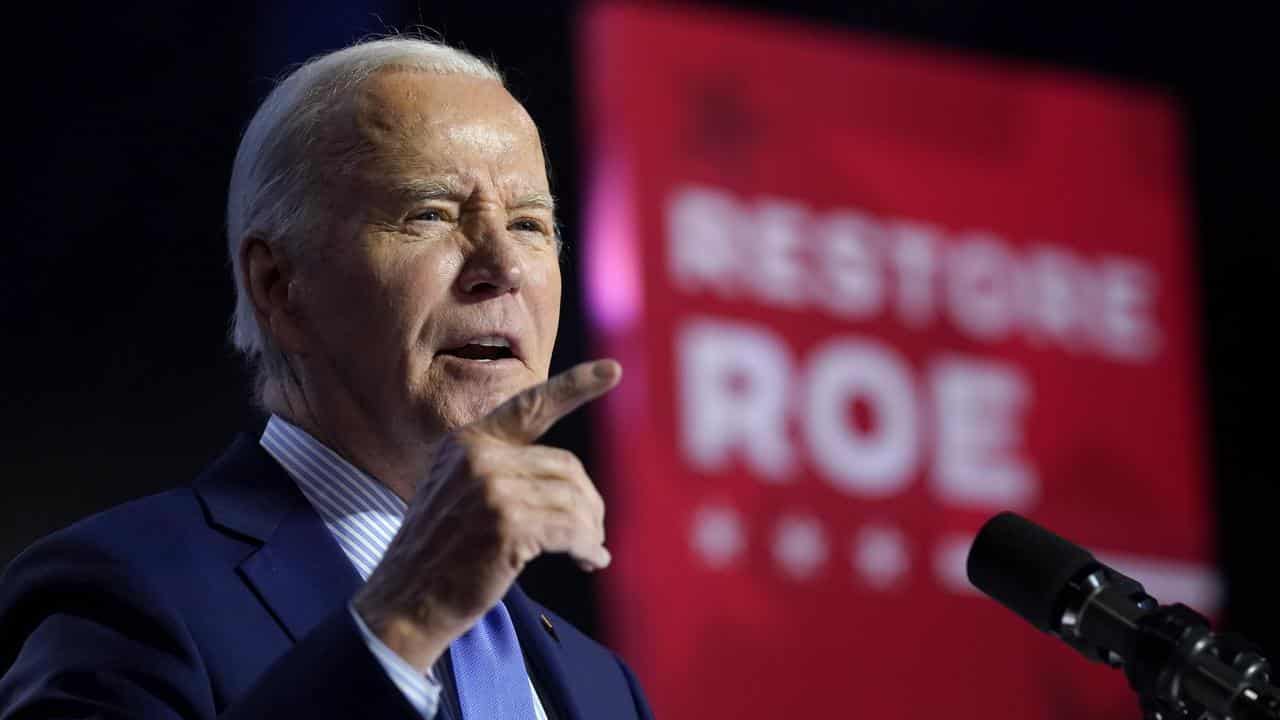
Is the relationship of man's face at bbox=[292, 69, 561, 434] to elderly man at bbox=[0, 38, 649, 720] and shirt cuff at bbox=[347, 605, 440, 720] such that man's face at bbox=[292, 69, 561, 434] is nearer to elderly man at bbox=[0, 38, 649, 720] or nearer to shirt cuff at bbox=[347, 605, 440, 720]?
elderly man at bbox=[0, 38, 649, 720]

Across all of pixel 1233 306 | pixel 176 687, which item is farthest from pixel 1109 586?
pixel 1233 306

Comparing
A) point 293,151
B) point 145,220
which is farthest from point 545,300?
point 145,220

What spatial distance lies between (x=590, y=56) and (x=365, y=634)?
2.60 m

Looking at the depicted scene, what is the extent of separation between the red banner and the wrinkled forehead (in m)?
1.64

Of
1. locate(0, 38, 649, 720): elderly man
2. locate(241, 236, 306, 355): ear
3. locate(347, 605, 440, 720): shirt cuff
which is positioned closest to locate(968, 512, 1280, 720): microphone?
locate(0, 38, 649, 720): elderly man

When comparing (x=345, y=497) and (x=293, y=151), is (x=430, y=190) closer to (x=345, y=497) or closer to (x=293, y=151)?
(x=293, y=151)

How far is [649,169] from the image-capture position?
12.0 feet

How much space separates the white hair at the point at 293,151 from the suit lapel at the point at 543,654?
421mm

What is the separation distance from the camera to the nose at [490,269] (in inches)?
69.6

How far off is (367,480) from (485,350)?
206mm

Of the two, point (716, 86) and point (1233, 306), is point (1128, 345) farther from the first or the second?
point (716, 86)

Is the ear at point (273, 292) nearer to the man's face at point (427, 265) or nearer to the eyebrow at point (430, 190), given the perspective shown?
the man's face at point (427, 265)

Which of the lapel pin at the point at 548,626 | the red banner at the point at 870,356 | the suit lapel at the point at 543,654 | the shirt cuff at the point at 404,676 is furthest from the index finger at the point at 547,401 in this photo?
the red banner at the point at 870,356

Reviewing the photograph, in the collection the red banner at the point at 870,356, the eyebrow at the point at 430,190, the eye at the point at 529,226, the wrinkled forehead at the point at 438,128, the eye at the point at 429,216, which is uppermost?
the wrinkled forehead at the point at 438,128
